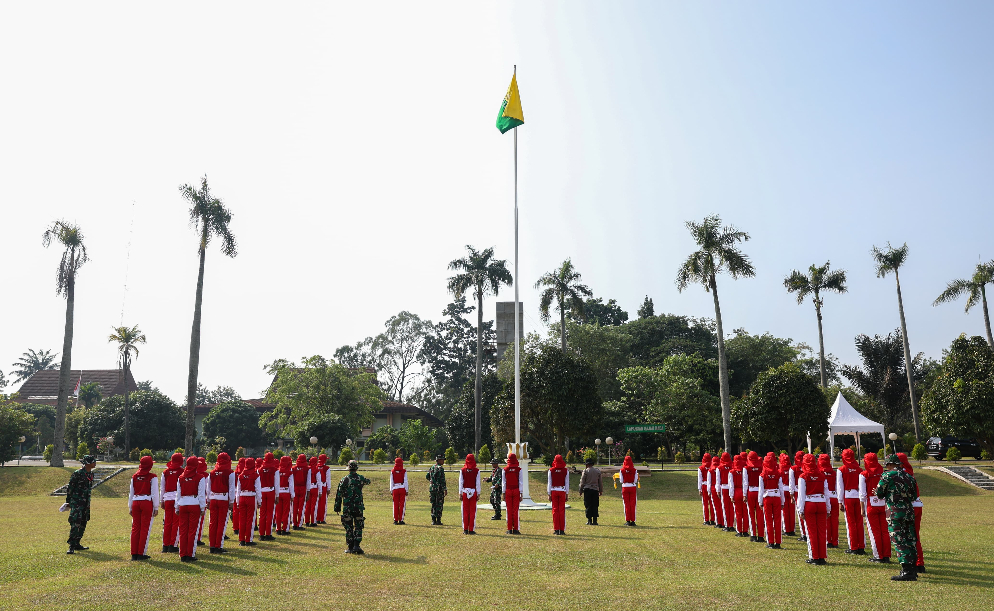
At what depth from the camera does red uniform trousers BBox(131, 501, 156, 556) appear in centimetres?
1151

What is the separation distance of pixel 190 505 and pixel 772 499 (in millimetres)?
Result: 10094

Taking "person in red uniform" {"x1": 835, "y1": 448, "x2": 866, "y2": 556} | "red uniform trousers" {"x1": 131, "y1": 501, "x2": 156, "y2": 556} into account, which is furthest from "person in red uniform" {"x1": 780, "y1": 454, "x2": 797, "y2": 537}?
"red uniform trousers" {"x1": 131, "y1": 501, "x2": 156, "y2": 556}

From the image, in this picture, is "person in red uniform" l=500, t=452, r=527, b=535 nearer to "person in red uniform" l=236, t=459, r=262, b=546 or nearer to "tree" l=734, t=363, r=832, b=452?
"person in red uniform" l=236, t=459, r=262, b=546

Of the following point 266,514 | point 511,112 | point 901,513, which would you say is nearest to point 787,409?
point 511,112

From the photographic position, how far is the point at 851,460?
460 inches

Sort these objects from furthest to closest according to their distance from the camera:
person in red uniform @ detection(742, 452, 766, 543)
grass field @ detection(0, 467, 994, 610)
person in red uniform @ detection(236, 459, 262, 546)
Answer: person in red uniform @ detection(742, 452, 766, 543) → person in red uniform @ detection(236, 459, 262, 546) → grass field @ detection(0, 467, 994, 610)

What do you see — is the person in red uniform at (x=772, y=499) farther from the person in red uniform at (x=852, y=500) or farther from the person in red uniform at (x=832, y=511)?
the person in red uniform at (x=852, y=500)

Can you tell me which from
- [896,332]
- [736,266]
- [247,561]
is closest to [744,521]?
[247,561]

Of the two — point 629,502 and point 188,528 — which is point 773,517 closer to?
point 629,502

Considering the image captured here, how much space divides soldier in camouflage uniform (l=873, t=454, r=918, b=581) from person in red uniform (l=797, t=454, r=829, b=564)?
98cm

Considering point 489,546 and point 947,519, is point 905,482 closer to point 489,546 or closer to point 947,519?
point 489,546

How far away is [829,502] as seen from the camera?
1170 centimetres

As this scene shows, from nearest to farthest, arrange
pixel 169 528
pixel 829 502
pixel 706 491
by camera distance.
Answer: pixel 829 502
pixel 169 528
pixel 706 491

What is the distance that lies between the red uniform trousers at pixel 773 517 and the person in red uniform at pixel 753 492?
32.1 inches
